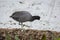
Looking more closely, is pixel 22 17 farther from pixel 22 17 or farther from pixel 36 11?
pixel 36 11

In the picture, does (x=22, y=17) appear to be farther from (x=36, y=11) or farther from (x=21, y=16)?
(x=36, y=11)

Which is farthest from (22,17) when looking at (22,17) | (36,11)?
(36,11)

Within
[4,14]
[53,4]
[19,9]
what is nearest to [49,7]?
[53,4]

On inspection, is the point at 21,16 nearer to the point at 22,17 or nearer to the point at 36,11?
the point at 22,17

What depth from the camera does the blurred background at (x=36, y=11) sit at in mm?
3977

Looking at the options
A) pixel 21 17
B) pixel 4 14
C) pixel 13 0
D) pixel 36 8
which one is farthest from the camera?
pixel 13 0

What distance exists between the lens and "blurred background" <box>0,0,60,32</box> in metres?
3.98

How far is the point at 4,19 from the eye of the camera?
4.16 m

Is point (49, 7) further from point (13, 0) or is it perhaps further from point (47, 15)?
point (13, 0)

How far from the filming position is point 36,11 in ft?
14.9

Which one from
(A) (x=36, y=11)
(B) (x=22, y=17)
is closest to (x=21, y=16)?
(B) (x=22, y=17)

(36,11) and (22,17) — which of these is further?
(36,11)

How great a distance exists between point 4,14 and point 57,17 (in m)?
1.06

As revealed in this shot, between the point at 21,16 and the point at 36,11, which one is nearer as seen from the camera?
the point at 21,16
